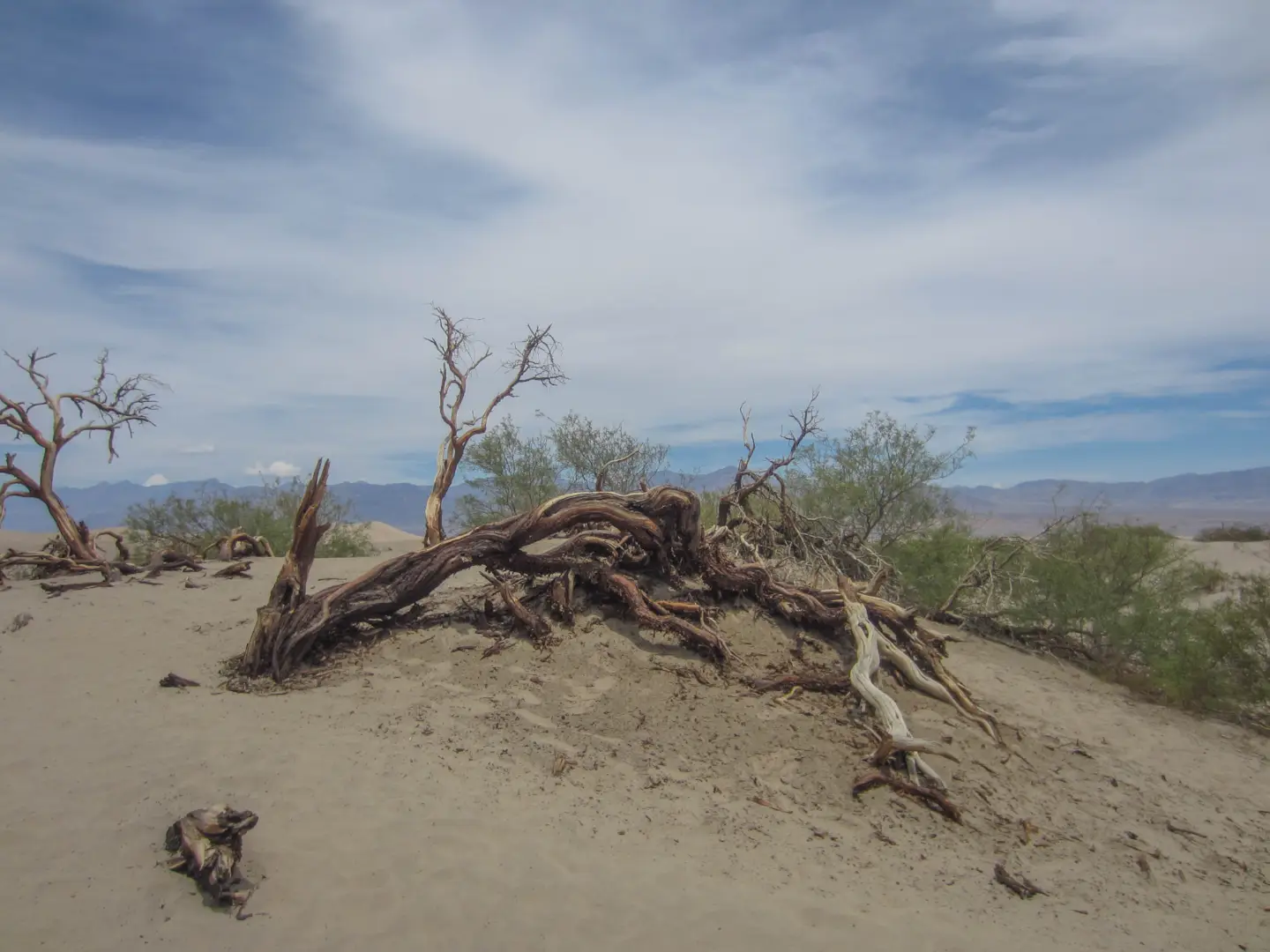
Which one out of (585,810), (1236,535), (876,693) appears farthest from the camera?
(1236,535)

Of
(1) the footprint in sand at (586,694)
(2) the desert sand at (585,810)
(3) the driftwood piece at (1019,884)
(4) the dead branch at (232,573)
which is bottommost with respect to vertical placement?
(3) the driftwood piece at (1019,884)

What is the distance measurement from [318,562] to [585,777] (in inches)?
338

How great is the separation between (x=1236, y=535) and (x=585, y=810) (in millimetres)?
37216

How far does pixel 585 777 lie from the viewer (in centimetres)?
538

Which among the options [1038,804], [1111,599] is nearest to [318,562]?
[1038,804]

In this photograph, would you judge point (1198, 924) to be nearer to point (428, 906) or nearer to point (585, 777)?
point (585, 777)

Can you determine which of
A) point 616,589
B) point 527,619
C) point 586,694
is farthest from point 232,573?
point 586,694

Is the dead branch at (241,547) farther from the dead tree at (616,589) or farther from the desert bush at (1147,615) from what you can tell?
the desert bush at (1147,615)

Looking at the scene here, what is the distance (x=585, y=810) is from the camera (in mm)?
5000

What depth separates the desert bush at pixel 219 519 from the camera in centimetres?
1569

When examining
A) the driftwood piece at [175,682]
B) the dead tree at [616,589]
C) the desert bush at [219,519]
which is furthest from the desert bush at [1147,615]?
the desert bush at [219,519]

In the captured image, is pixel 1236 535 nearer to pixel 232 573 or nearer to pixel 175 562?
pixel 232 573

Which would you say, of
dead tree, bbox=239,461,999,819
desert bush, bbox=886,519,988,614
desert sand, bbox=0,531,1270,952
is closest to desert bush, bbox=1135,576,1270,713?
desert sand, bbox=0,531,1270,952

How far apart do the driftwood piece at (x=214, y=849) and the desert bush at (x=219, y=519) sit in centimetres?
1208
